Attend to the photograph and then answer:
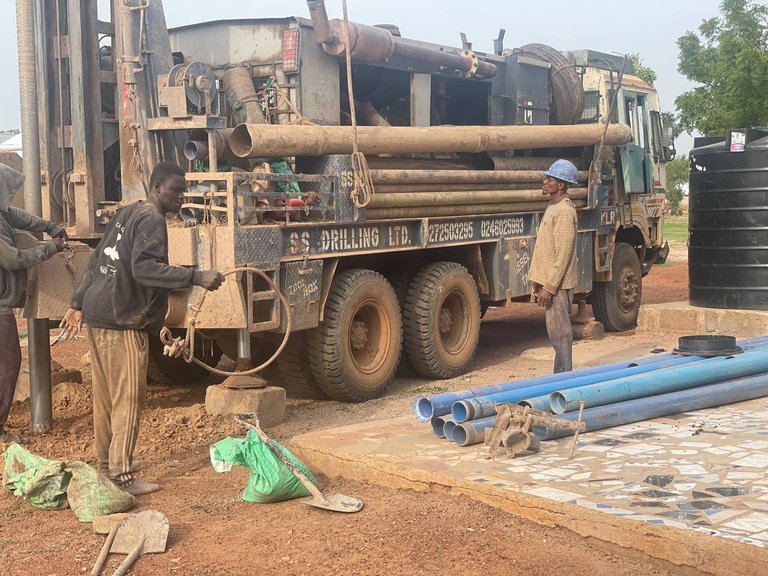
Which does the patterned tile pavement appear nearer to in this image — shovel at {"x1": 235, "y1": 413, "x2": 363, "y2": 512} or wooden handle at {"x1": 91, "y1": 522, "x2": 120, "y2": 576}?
shovel at {"x1": 235, "y1": 413, "x2": 363, "y2": 512}

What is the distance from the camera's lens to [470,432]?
19.3ft

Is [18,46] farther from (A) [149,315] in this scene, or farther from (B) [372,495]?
(B) [372,495]

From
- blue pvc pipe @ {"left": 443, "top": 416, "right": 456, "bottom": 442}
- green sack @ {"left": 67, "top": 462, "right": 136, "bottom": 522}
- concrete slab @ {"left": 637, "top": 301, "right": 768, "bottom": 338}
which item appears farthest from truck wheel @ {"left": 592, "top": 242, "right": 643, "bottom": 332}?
green sack @ {"left": 67, "top": 462, "right": 136, "bottom": 522}

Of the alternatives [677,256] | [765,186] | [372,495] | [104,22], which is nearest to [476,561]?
[372,495]

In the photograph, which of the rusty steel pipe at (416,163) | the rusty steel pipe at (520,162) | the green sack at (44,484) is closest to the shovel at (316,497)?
the green sack at (44,484)

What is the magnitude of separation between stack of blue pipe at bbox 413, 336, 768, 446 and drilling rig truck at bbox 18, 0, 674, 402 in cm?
153

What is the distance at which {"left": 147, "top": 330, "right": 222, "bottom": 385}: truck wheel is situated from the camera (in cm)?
932

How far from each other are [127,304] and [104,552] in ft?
4.86

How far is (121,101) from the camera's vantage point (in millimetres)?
8273

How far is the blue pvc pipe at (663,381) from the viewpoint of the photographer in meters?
6.23

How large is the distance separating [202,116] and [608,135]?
5.59 metres

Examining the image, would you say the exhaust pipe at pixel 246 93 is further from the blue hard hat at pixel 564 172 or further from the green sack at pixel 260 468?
the green sack at pixel 260 468

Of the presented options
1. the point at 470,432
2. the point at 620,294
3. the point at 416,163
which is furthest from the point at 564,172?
the point at 620,294

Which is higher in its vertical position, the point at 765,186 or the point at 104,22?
the point at 104,22
